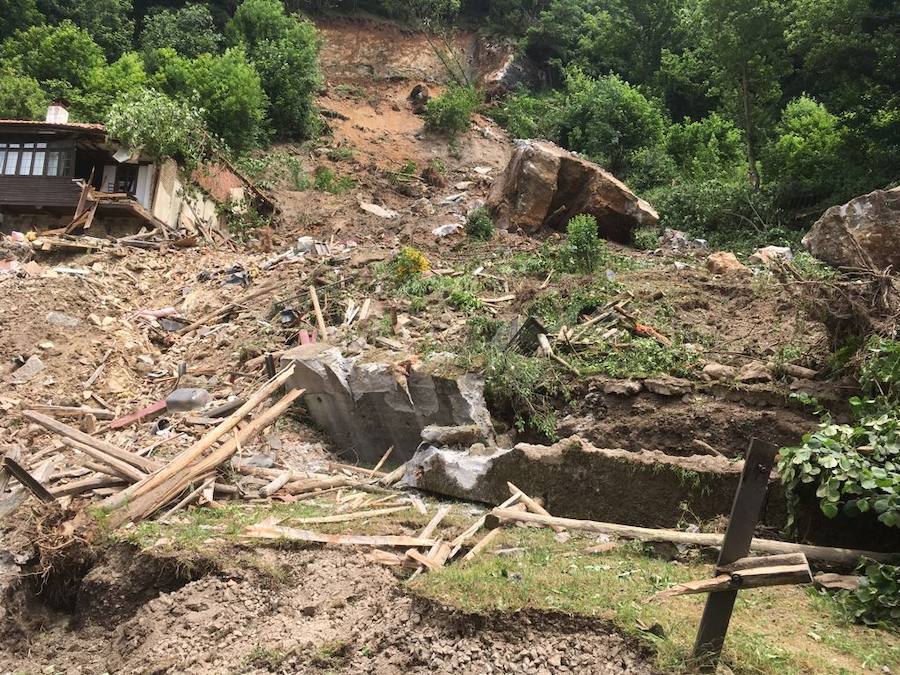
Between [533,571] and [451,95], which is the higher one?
[451,95]

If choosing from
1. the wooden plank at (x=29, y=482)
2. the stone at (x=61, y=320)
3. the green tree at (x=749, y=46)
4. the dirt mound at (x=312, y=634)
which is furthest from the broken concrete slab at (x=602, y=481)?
the green tree at (x=749, y=46)

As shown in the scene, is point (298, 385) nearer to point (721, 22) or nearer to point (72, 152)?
point (72, 152)

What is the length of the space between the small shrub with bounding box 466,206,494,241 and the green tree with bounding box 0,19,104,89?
1634 centimetres

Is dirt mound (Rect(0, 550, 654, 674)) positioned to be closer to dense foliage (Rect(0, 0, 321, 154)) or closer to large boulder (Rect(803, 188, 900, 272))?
large boulder (Rect(803, 188, 900, 272))

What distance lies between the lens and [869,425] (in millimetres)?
5352

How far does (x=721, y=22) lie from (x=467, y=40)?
21.7m

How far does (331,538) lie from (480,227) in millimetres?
12355

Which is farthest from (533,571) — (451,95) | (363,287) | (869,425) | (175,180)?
(451,95)

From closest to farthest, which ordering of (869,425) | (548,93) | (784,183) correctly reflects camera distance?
(869,425)
(784,183)
(548,93)

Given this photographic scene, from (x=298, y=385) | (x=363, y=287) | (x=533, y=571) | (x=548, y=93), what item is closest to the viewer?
(x=533, y=571)

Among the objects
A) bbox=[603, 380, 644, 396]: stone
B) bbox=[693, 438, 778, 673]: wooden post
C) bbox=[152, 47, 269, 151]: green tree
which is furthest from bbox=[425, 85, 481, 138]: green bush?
bbox=[693, 438, 778, 673]: wooden post

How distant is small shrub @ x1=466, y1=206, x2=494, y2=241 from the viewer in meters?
17.2

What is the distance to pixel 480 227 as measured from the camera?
1720 centimetres

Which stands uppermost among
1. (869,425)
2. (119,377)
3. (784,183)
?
(784,183)
